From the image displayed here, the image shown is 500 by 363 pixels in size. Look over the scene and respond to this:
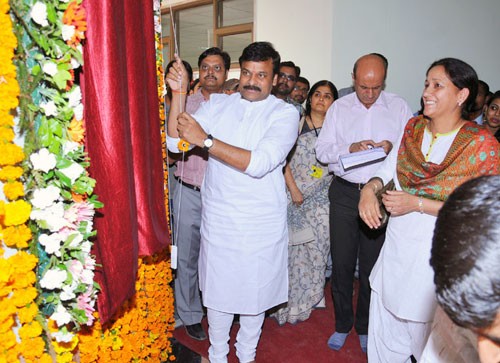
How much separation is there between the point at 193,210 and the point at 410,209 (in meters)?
1.51

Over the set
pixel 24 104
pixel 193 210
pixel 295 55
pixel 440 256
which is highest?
pixel 295 55

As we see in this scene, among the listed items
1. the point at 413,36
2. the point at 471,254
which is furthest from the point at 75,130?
the point at 413,36

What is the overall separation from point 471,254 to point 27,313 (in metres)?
1.13

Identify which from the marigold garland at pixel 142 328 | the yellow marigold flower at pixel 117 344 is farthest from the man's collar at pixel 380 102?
the yellow marigold flower at pixel 117 344

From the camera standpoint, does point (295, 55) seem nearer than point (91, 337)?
No

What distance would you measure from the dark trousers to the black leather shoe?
95 centimetres

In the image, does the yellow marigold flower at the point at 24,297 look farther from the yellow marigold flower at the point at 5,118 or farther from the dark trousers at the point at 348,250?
the dark trousers at the point at 348,250

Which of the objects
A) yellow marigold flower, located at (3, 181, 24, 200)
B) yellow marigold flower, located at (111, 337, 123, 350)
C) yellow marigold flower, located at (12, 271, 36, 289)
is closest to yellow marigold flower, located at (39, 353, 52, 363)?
yellow marigold flower, located at (12, 271, 36, 289)

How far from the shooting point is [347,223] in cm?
300

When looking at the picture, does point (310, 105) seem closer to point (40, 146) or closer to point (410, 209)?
point (410, 209)

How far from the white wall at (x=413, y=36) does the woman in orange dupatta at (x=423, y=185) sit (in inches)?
134

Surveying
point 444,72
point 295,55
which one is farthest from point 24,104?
point 295,55

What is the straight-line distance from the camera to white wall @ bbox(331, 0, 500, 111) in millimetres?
5320

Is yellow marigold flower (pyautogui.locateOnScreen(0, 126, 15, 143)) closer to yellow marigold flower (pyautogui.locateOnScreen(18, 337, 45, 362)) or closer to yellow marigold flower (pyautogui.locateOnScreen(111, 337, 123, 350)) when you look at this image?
yellow marigold flower (pyautogui.locateOnScreen(18, 337, 45, 362))
